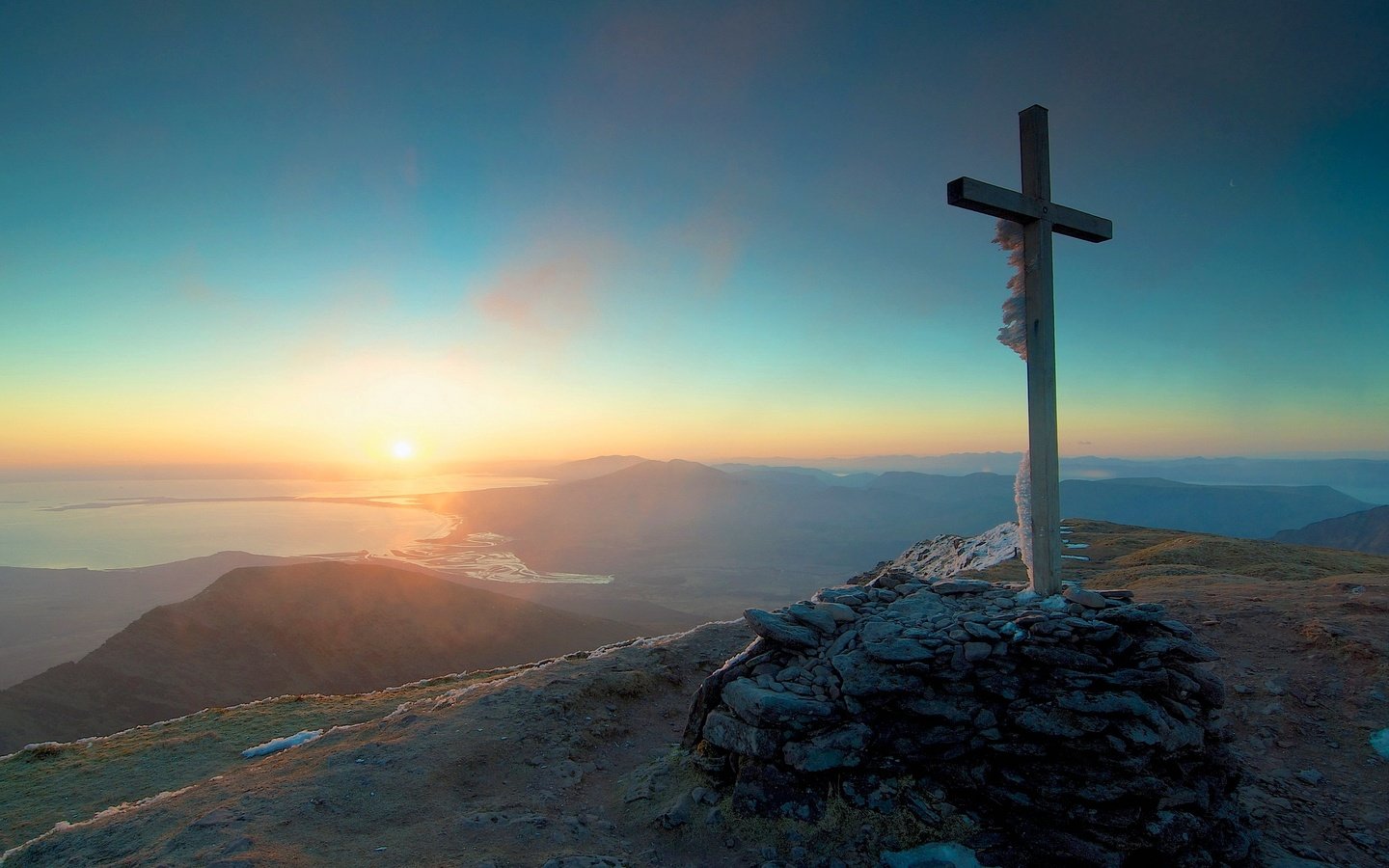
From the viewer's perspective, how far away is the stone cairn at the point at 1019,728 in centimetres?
661

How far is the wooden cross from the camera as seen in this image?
26.7 feet

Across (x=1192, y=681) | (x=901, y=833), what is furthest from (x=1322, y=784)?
(x=901, y=833)

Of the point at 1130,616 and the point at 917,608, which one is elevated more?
the point at 1130,616

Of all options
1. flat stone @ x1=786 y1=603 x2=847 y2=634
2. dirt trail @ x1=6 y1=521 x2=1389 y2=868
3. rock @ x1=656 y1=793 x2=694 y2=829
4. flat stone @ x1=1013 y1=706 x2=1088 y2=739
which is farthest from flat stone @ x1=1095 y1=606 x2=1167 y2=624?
rock @ x1=656 y1=793 x2=694 y2=829

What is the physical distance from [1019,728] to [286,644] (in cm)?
5191

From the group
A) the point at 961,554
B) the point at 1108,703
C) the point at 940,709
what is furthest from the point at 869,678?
the point at 961,554

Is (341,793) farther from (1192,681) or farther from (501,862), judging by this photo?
(1192,681)

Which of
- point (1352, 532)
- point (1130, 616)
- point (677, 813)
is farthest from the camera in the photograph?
point (1352, 532)

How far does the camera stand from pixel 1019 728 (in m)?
7.02

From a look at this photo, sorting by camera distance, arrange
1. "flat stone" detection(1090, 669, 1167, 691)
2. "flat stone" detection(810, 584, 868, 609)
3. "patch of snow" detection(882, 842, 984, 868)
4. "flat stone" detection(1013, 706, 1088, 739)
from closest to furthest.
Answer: "patch of snow" detection(882, 842, 984, 868), "flat stone" detection(1013, 706, 1088, 739), "flat stone" detection(1090, 669, 1167, 691), "flat stone" detection(810, 584, 868, 609)

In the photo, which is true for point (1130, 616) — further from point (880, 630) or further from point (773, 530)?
point (773, 530)

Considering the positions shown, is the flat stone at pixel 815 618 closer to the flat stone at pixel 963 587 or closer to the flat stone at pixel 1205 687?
the flat stone at pixel 963 587

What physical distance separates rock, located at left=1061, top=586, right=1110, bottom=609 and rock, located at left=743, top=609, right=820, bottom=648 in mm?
3374

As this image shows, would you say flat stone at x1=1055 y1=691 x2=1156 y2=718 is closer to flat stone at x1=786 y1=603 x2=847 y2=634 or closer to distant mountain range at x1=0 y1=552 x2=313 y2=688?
flat stone at x1=786 y1=603 x2=847 y2=634
